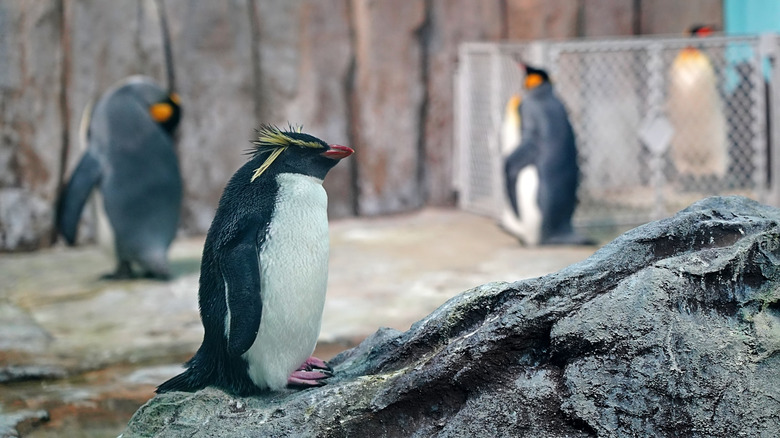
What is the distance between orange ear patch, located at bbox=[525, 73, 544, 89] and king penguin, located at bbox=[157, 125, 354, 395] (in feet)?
12.4

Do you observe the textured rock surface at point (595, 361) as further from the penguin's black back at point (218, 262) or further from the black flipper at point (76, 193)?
the black flipper at point (76, 193)

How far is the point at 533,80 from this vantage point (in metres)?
5.84

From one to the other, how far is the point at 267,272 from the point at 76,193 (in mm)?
3177

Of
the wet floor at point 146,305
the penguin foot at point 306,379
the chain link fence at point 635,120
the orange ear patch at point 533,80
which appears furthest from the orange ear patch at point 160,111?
the penguin foot at point 306,379

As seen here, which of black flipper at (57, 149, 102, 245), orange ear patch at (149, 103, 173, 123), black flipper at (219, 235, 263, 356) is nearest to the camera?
black flipper at (219, 235, 263, 356)

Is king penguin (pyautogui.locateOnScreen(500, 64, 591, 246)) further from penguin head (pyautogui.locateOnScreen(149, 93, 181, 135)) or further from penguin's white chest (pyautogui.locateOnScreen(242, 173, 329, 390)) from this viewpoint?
penguin's white chest (pyautogui.locateOnScreen(242, 173, 329, 390))

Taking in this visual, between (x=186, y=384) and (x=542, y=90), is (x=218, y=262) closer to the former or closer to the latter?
(x=186, y=384)

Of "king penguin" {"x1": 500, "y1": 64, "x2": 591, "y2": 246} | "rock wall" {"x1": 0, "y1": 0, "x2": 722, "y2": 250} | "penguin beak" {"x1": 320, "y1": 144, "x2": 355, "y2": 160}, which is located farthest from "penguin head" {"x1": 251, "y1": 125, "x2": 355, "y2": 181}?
"rock wall" {"x1": 0, "y1": 0, "x2": 722, "y2": 250}

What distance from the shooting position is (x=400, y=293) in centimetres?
465

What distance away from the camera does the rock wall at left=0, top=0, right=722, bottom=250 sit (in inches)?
238

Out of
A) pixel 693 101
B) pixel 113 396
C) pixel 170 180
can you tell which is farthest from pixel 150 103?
pixel 693 101

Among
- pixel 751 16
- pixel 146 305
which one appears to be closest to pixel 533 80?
pixel 751 16

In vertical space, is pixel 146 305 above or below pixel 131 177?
below

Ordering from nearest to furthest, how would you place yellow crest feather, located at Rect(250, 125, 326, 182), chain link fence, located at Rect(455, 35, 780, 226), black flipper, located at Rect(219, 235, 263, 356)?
black flipper, located at Rect(219, 235, 263, 356) → yellow crest feather, located at Rect(250, 125, 326, 182) → chain link fence, located at Rect(455, 35, 780, 226)
